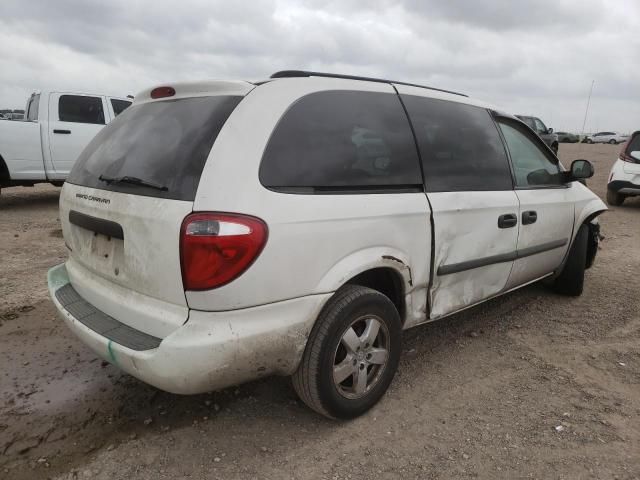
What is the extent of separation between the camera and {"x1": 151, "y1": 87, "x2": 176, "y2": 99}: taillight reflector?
2.46 metres

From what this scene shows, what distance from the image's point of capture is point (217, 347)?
1.95 m

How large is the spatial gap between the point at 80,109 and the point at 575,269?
8035 millimetres

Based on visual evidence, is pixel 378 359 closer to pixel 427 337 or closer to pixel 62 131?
pixel 427 337

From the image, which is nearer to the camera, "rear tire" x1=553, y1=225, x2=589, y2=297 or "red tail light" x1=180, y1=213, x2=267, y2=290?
"red tail light" x1=180, y1=213, x2=267, y2=290

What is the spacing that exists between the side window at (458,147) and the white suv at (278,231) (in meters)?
0.01

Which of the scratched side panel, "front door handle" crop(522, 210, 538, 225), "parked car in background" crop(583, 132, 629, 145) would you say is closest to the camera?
the scratched side panel

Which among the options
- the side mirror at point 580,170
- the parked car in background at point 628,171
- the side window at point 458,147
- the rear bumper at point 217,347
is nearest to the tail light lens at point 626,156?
the parked car in background at point 628,171

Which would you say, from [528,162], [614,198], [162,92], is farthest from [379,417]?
[614,198]

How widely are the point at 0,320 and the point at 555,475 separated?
150 inches

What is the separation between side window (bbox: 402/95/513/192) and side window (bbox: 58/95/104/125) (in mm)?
7371

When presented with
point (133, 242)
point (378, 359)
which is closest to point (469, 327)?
point (378, 359)

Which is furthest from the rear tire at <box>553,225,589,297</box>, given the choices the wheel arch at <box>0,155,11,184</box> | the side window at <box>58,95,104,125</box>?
the wheel arch at <box>0,155,11,184</box>

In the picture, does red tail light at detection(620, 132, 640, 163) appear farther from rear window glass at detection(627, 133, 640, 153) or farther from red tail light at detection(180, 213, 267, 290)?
red tail light at detection(180, 213, 267, 290)

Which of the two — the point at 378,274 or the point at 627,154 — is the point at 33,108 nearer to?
the point at 378,274
